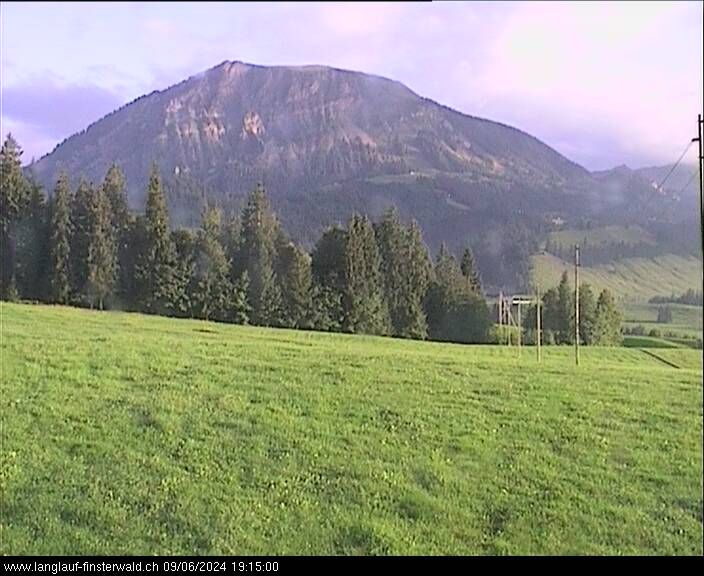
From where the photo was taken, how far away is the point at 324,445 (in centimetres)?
402

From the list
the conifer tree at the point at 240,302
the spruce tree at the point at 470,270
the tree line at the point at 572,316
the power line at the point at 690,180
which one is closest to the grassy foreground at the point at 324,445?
the conifer tree at the point at 240,302

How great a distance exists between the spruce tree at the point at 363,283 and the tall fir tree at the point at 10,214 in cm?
187

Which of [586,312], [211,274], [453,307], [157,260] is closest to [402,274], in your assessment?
[453,307]

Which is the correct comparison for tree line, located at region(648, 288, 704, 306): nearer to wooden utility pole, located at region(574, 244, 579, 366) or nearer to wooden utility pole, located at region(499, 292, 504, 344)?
wooden utility pole, located at region(574, 244, 579, 366)

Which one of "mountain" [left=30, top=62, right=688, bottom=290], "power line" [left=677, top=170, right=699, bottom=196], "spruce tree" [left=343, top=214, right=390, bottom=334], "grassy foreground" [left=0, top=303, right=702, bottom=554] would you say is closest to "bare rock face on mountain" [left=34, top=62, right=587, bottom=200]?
"mountain" [left=30, top=62, right=688, bottom=290]

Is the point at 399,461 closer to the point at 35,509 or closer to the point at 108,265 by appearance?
the point at 35,509

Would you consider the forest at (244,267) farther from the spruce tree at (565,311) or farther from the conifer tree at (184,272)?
the spruce tree at (565,311)

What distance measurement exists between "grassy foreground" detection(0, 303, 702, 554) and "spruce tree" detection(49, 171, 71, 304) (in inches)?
4.7

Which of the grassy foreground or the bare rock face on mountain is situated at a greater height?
the bare rock face on mountain

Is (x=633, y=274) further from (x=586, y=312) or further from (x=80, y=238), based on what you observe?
(x=80, y=238)

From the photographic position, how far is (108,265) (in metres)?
4.47

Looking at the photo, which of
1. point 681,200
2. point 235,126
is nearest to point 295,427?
point 235,126

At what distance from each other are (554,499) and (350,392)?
4.55 ft

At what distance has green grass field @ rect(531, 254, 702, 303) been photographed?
5.09 meters
